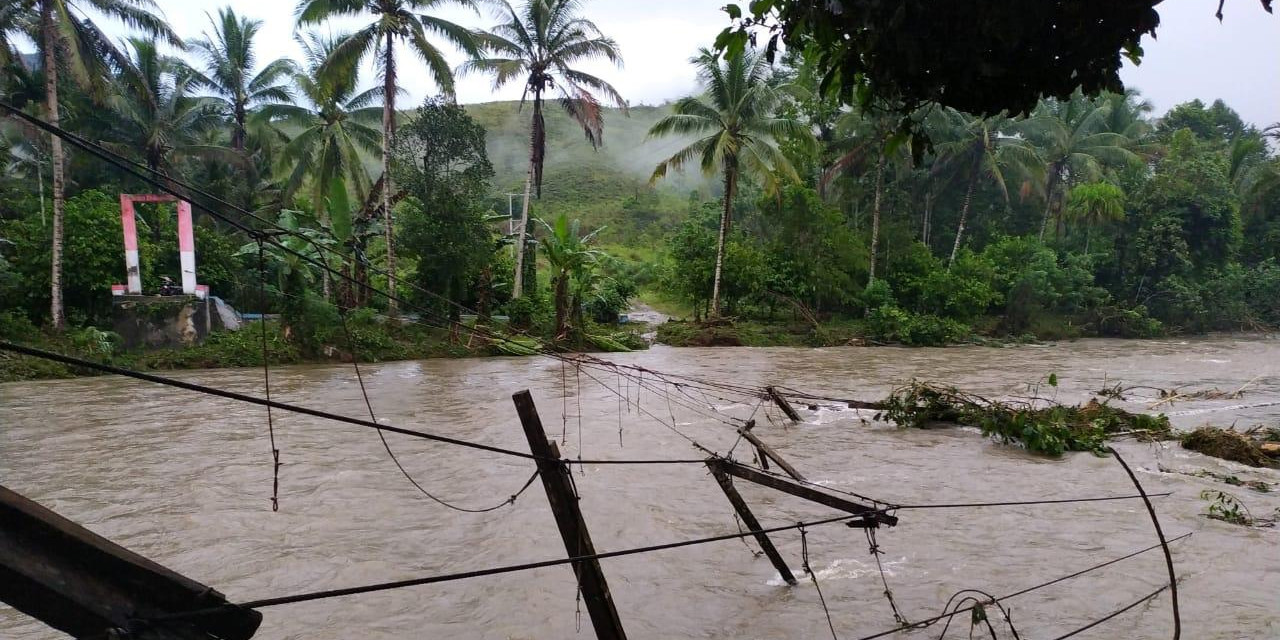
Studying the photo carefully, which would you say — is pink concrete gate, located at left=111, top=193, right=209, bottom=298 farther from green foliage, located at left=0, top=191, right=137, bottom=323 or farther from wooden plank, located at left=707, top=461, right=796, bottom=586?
wooden plank, located at left=707, top=461, right=796, bottom=586

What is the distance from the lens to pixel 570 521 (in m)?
3.06

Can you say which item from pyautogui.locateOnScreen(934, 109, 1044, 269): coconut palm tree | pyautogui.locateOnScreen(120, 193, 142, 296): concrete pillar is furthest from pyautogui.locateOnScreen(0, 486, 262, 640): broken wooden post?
pyautogui.locateOnScreen(934, 109, 1044, 269): coconut palm tree

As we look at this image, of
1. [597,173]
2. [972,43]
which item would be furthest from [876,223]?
[597,173]

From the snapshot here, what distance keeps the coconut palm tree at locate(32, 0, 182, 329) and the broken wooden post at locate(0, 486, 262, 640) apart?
15399mm

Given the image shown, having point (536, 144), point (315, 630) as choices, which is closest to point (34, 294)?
point (536, 144)

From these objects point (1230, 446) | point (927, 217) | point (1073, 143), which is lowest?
point (1230, 446)

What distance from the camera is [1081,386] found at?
14062 mm

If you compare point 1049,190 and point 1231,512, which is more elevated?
point 1049,190

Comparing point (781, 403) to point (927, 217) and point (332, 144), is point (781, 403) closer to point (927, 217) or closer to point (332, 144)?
point (332, 144)

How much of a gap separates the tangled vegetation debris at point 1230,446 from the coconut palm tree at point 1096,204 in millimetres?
19340

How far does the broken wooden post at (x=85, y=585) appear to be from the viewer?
6.10ft

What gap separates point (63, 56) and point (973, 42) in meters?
19.7

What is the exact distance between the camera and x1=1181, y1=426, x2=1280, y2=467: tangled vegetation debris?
7.78 meters

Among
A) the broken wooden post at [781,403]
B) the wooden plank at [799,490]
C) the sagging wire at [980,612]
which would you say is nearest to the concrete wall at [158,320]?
the broken wooden post at [781,403]
